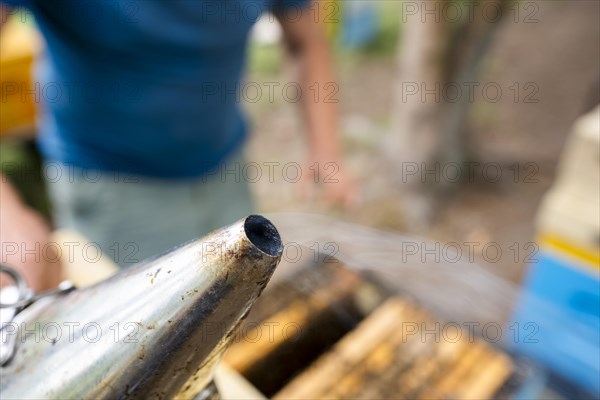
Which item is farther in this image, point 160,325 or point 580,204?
point 580,204

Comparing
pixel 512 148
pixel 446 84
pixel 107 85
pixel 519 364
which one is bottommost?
pixel 512 148

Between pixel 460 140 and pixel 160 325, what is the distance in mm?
2512

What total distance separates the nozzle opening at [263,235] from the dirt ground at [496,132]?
1301 millimetres

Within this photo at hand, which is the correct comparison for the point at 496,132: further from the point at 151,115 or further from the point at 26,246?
the point at 26,246

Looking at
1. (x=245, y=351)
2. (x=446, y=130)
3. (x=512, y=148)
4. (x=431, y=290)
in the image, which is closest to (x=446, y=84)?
(x=446, y=130)

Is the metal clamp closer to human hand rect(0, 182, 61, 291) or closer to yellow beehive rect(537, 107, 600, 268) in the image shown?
human hand rect(0, 182, 61, 291)

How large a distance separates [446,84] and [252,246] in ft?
7.04

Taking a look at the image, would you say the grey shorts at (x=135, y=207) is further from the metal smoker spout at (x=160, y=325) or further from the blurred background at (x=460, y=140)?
the metal smoker spout at (x=160, y=325)

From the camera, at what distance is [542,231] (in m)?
1.13

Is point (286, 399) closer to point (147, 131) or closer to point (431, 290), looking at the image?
point (431, 290)

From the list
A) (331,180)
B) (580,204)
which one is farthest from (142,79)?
(580,204)

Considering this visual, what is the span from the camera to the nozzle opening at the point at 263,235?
1.28ft

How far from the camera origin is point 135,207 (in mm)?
1326

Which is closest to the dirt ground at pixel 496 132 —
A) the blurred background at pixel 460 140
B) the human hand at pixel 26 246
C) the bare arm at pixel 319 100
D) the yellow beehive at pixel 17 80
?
the blurred background at pixel 460 140
